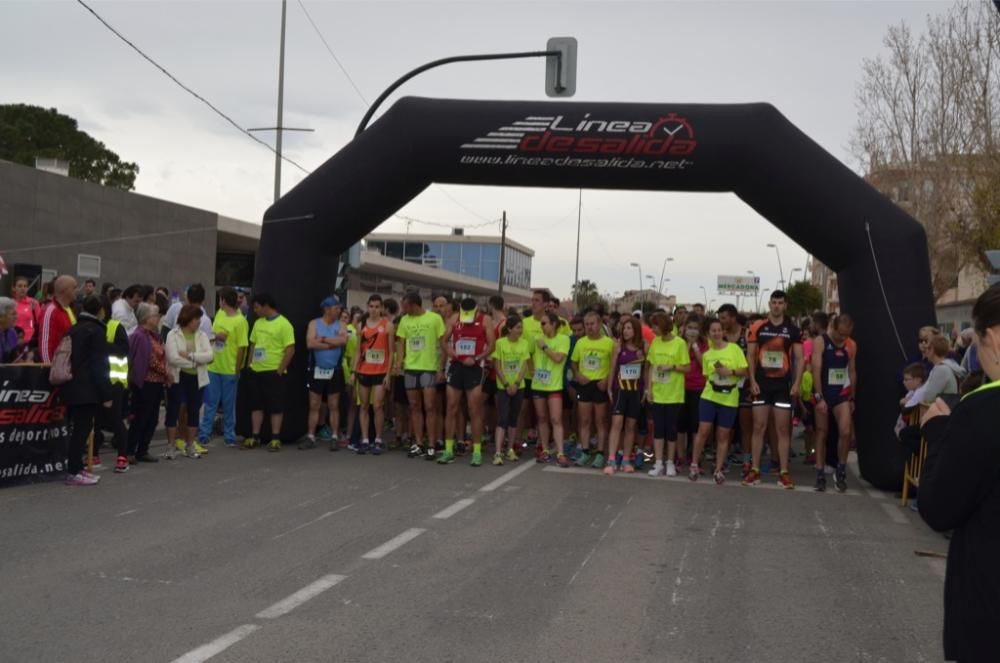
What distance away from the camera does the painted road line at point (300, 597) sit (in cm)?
540

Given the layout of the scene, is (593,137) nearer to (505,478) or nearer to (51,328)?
(505,478)

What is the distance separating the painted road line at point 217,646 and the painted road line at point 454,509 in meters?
3.28

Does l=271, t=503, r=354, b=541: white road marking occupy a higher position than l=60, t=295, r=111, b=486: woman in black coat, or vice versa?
l=60, t=295, r=111, b=486: woman in black coat

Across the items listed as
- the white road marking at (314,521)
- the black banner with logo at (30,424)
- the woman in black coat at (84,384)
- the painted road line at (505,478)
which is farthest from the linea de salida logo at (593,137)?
the black banner with logo at (30,424)

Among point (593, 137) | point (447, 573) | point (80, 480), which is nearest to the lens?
point (447, 573)

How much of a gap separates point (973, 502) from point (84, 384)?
8629 mm

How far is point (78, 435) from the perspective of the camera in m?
9.34

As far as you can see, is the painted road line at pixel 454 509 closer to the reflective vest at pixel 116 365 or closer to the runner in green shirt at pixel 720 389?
the runner in green shirt at pixel 720 389

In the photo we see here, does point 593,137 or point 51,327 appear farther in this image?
point 593,137

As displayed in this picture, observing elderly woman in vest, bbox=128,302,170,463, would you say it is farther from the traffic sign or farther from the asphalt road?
the traffic sign

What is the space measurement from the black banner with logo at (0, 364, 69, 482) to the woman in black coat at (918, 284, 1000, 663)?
873cm

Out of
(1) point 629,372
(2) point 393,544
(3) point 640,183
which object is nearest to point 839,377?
(1) point 629,372

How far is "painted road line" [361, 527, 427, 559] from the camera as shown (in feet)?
22.5

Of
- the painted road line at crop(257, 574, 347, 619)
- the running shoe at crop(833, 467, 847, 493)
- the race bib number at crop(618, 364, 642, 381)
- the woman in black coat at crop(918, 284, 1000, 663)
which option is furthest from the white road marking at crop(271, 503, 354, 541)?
the running shoe at crop(833, 467, 847, 493)
